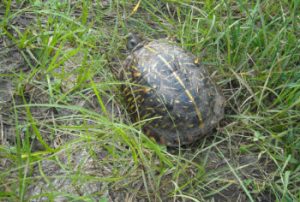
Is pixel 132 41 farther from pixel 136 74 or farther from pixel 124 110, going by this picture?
pixel 124 110

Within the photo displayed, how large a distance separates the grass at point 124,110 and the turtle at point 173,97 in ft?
0.25

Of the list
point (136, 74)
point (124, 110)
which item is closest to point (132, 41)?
point (136, 74)

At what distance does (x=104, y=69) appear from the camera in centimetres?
219

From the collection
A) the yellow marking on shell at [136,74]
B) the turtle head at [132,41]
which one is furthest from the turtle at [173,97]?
the turtle head at [132,41]

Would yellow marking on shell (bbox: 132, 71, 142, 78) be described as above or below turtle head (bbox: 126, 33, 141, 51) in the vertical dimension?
below

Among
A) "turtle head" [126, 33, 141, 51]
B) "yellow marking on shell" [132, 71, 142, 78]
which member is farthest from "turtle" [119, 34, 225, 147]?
"turtle head" [126, 33, 141, 51]

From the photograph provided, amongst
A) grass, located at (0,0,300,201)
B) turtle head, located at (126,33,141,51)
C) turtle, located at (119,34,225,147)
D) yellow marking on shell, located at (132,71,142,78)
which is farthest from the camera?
turtle head, located at (126,33,141,51)

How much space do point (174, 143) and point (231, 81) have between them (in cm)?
48

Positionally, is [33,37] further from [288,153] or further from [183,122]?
[288,153]

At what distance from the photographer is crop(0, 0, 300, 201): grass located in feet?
5.71

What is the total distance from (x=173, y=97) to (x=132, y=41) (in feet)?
1.54

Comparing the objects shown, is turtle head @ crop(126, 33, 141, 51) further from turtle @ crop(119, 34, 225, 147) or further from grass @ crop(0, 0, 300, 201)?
turtle @ crop(119, 34, 225, 147)

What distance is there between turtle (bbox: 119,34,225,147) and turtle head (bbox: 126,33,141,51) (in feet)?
0.64

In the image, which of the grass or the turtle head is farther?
the turtle head
